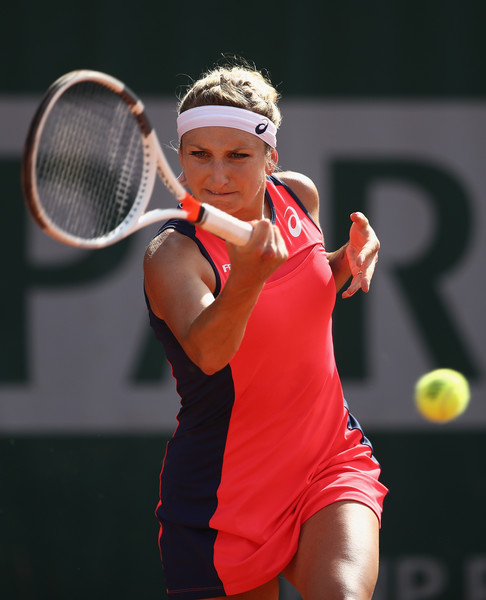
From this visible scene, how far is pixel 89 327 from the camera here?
13.2ft

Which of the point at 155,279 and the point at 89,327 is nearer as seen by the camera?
the point at 155,279

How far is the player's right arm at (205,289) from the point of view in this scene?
1.85 metres

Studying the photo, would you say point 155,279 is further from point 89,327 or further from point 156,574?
point 156,574

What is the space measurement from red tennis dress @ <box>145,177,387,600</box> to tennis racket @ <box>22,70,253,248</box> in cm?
23

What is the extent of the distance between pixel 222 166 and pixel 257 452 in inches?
28.1

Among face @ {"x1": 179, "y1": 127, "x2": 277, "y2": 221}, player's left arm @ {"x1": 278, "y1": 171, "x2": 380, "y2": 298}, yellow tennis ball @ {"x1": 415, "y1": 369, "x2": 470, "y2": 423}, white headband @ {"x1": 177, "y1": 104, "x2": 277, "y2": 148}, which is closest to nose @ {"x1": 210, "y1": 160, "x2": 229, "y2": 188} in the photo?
face @ {"x1": 179, "y1": 127, "x2": 277, "y2": 221}

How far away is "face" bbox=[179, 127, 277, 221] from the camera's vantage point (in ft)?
7.30

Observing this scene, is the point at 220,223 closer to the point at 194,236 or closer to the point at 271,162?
the point at 194,236

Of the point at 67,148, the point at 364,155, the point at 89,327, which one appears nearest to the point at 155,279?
the point at 67,148

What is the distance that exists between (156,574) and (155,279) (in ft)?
7.46

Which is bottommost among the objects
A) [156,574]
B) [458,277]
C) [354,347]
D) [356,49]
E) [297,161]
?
[156,574]

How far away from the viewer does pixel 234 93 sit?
2.34 meters

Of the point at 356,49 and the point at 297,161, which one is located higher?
the point at 356,49

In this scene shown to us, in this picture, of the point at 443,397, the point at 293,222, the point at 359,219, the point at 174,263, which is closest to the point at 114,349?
the point at 443,397
